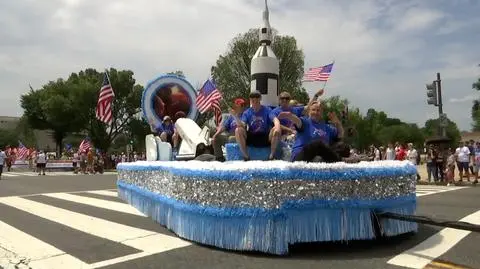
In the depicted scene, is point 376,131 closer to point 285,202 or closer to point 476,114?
point 476,114

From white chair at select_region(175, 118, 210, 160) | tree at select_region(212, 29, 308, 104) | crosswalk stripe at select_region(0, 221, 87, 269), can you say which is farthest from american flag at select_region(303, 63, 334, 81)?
tree at select_region(212, 29, 308, 104)

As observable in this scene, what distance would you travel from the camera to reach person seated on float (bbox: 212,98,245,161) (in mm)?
7650

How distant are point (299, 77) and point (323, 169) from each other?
109ft

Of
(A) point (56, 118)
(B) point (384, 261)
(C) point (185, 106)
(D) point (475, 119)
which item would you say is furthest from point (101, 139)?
(B) point (384, 261)

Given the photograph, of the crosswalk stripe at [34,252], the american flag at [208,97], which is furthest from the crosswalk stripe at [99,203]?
the american flag at [208,97]

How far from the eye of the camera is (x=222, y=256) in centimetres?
543

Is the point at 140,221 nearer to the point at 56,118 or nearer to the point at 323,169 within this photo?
the point at 323,169

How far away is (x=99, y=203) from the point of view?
11.0 metres

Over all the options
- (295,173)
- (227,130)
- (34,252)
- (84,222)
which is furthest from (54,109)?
(295,173)

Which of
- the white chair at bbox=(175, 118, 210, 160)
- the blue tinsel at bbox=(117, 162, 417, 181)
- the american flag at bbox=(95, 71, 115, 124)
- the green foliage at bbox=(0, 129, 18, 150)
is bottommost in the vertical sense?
the blue tinsel at bbox=(117, 162, 417, 181)

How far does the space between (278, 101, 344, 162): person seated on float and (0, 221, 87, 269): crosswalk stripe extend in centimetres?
303

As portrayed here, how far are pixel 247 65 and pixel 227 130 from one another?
30.7 metres

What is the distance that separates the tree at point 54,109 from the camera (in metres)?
49.7

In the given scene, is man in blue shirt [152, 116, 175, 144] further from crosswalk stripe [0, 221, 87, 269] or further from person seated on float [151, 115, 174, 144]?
crosswalk stripe [0, 221, 87, 269]
